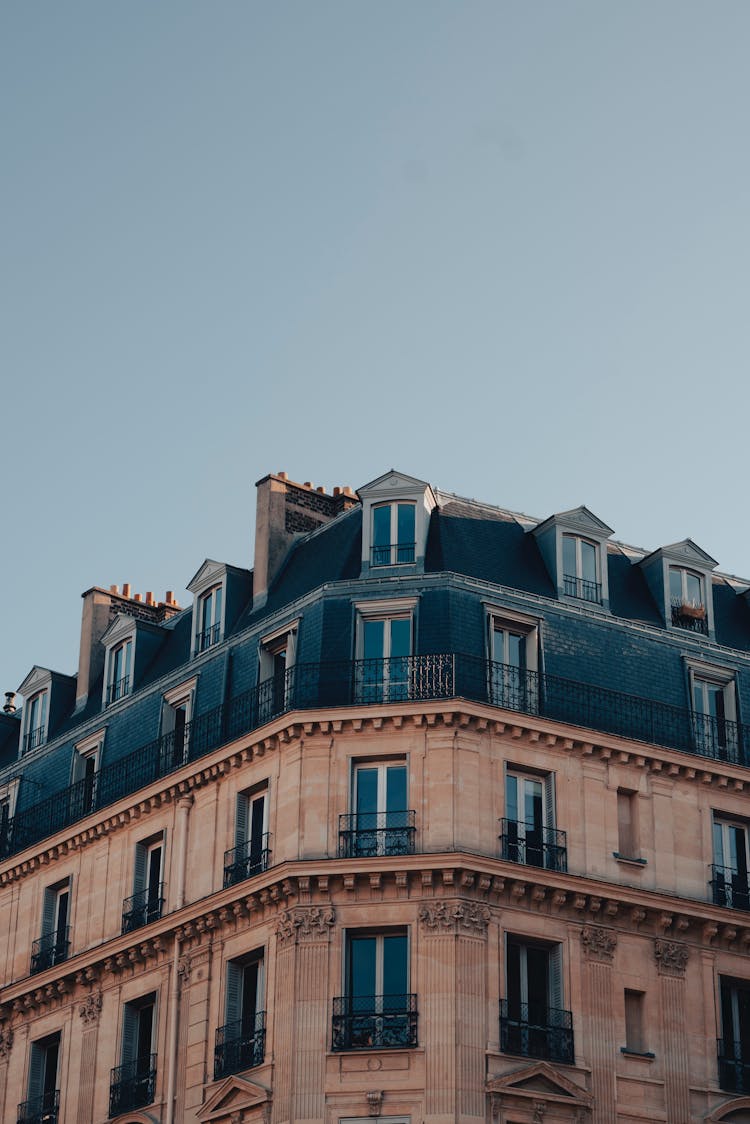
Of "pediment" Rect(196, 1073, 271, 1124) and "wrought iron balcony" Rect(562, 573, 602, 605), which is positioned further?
"wrought iron balcony" Rect(562, 573, 602, 605)

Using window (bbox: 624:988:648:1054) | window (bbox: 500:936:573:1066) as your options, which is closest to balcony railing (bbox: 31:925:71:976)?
window (bbox: 500:936:573:1066)

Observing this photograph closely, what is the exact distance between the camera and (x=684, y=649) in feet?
136

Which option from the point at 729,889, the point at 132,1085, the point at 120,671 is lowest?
the point at 132,1085

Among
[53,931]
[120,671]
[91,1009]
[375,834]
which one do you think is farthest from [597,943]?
[120,671]

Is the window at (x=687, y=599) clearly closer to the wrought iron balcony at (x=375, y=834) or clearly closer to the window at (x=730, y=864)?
the window at (x=730, y=864)

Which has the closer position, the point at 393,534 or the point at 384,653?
the point at 384,653

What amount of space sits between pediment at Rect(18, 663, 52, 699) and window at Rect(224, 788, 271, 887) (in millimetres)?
10206

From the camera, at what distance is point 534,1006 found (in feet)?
120

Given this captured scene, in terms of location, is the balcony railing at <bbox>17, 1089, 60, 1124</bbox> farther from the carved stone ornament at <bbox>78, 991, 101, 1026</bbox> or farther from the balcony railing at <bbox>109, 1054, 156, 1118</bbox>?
the balcony railing at <bbox>109, 1054, 156, 1118</bbox>

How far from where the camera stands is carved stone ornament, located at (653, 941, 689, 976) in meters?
38.0

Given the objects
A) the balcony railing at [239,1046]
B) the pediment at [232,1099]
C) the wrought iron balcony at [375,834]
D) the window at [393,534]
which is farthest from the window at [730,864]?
the pediment at [232,1099]

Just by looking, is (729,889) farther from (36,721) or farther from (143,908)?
(36,721)

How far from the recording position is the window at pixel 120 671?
148 ft

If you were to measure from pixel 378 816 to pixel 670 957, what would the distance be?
561cm
